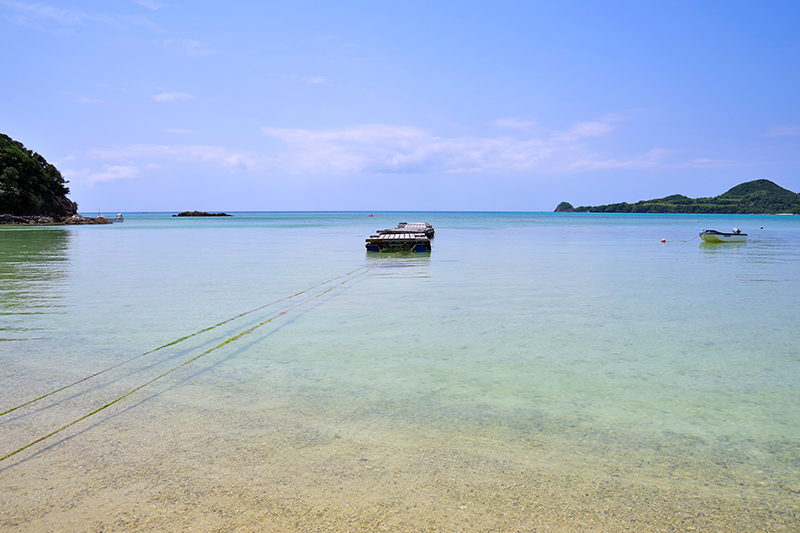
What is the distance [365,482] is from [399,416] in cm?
145

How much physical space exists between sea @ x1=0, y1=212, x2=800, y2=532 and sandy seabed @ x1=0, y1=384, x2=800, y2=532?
0.02m

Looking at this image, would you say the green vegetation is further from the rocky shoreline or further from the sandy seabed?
the sandy seabed

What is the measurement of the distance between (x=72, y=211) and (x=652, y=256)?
359 ft

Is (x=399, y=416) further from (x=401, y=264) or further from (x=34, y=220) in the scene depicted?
(x=34, y=220)

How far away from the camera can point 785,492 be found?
3.94 m

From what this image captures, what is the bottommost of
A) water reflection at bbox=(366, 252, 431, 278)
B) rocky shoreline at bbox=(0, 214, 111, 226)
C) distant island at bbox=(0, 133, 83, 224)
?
water reflection at bbox=(366, 252, 431, 278)

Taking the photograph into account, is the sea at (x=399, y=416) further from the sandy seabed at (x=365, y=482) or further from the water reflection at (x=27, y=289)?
the water reflection at (x=27, y=289)

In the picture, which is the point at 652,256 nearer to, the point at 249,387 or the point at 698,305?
the point at 698,305

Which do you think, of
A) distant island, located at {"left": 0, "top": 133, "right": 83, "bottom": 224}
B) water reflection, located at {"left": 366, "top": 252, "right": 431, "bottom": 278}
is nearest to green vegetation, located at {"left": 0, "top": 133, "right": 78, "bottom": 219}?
distant island, located at {"left": 0, "top": 133, "right": 83, "bottom": 224}

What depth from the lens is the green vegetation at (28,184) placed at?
78125 millimetres

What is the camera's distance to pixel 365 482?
4.03m

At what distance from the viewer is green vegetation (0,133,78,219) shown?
78125mm

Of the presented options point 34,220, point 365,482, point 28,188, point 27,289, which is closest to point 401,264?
point 27,289

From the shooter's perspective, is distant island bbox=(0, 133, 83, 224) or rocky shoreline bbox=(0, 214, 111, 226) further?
distant island bbox=(0, 133, 83, 224)
